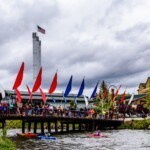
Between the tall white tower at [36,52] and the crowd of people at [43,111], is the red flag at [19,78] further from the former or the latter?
the tall white tower at [36,52]

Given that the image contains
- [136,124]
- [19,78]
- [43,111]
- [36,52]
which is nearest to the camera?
[19,78]

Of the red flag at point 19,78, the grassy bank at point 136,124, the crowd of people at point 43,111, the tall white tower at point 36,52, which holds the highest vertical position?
the tall white tower at point 36,52

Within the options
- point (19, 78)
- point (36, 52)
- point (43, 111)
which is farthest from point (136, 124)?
point (36, 52)

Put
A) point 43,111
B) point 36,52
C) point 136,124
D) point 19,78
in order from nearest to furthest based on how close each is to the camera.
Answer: point 19,78
point 43,111
point 136,124
point 36,52

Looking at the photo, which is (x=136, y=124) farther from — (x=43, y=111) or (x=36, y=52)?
(x=36, y=52)

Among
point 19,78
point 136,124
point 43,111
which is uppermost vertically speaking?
point 19,78

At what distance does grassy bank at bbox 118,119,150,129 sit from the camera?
261 feet

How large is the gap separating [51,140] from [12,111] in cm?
701

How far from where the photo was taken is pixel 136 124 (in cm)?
8119

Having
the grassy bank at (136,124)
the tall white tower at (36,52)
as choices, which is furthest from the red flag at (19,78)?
the tall white tower at (36,52)

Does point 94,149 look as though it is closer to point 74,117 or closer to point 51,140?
point 51,140

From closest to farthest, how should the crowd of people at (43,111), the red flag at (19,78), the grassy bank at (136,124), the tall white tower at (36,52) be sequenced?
1. the red flag at (19,78)
2. the crowd of people at (43,111)
3. the grassy bank at (136,124)
4. the tall white tower at (36,52)

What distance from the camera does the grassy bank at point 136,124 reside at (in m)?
79.6

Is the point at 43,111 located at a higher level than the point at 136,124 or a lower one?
higher
